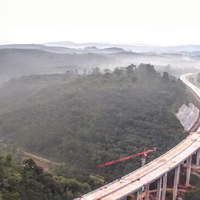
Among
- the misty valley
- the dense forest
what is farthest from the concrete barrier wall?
the dense forest

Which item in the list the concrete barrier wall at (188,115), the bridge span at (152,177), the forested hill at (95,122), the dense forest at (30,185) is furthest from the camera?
the concrete barrier wall at (188,115)

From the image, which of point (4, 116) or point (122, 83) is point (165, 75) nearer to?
point (122, 83)

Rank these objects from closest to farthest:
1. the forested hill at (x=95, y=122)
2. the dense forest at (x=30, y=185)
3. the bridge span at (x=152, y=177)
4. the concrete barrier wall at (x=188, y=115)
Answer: the dense forest at (x=30, y=185), the bridge span at (x=152, y=177), the forested hill at (x=95, y=122), the concrete barrier wall at (x=188, y=115)

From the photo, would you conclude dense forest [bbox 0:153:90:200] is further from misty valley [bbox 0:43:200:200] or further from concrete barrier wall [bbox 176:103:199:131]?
concrete barrier wall [bbox 176:103:199:131]

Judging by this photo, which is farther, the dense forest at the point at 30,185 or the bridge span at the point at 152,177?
the bridge span at the point at 152,177

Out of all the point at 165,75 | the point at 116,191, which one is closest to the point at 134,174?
the point at 116,191

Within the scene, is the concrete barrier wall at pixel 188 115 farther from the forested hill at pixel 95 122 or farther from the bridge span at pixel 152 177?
the bridge span at pixel 152 177

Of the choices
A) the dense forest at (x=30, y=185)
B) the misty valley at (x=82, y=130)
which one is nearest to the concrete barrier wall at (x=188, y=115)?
the misty valley at (x=82, y=130)

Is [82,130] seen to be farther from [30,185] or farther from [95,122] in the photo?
[30,185]
